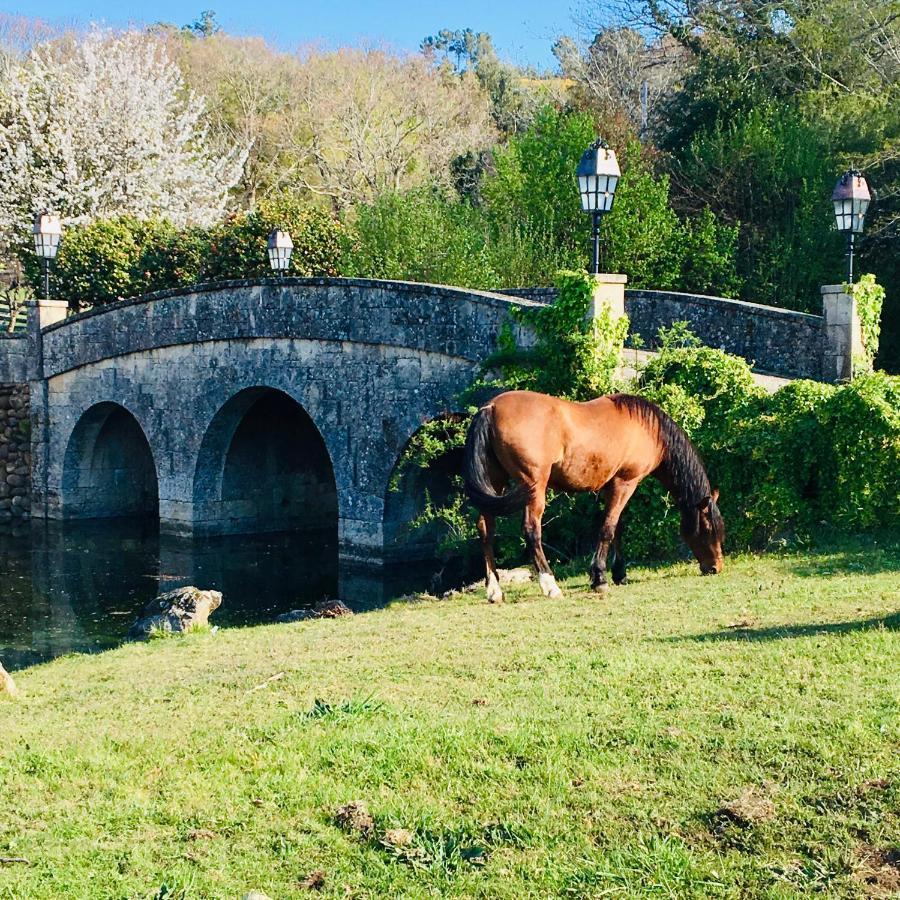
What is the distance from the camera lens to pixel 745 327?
18.8 meters

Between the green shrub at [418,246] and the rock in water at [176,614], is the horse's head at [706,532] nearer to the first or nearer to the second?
the rock in water at [176,614]

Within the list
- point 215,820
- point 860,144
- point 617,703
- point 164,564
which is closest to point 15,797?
point 215,820

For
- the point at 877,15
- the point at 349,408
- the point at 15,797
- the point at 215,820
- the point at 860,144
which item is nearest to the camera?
the point at 215,820

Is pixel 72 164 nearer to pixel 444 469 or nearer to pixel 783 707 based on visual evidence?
pixel 444 469

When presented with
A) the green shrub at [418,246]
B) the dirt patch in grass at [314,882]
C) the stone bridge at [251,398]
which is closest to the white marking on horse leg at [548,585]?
the stone bridge at [251,398]

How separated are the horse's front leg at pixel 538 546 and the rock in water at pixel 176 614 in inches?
141

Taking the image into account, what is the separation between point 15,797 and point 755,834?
3.34 meters

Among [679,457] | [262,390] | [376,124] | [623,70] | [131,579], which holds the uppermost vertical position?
[623,70]

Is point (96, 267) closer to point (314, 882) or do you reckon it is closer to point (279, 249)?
point (279, 249)

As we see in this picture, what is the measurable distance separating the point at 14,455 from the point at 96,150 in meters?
14.5

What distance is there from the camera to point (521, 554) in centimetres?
1472

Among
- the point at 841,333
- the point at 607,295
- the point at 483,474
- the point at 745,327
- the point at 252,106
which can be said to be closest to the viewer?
the point at 483,474

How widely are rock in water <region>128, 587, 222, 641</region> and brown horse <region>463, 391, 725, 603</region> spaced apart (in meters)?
3.29

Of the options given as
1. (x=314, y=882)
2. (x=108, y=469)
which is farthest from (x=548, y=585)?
(x=108, y=469)
